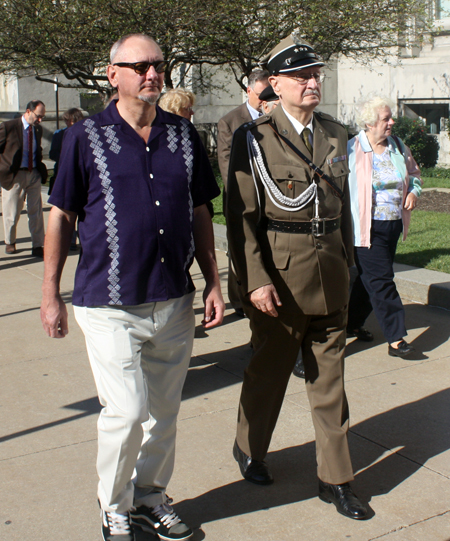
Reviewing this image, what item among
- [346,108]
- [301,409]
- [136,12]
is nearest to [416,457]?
[301,409]

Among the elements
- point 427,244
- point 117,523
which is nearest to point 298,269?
point 117,523

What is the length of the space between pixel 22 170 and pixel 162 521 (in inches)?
284

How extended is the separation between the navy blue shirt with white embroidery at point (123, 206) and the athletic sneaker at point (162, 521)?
92cm

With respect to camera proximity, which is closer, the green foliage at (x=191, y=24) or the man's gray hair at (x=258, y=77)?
the man's gray hair at (x=258, y=77)

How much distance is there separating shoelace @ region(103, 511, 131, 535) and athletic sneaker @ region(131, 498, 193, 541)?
0.17m

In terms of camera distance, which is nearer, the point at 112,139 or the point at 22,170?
the point at 112,139

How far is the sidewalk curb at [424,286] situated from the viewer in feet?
21.3

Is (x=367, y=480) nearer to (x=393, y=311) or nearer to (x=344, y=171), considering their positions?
(x=344, y=171)

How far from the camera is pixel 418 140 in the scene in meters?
16.8

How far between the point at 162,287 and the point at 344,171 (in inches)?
43.1

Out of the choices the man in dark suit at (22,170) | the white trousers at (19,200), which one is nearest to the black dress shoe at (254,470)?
the man in dark suit at (22,170)

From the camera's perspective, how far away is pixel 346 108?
2106cm

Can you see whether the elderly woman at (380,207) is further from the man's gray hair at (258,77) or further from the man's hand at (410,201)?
the man's gray hair at (258,77)

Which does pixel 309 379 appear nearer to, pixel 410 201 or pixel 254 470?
pixel 254 470
